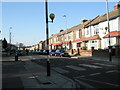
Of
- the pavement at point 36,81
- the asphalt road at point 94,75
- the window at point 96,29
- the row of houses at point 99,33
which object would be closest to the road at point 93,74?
the asphalt road at point 94,75

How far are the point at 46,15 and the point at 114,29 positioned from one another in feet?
79.6

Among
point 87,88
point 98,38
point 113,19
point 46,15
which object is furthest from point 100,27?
point 87,88

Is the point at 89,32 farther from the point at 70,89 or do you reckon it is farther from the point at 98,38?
the point at 70,89

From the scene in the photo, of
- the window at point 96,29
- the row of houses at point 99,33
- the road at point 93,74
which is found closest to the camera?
the road at point 93,74

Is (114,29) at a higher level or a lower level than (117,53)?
higher

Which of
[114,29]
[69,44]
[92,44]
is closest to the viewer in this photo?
[114,29]

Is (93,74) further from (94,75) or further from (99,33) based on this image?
(99,33)

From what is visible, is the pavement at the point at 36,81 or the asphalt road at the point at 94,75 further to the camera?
the asphalt road at the point at 94,75

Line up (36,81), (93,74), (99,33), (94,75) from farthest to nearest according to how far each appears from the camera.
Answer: (99,33) → (93,74) → (94,75) → (36,81)

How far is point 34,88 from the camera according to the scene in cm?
863

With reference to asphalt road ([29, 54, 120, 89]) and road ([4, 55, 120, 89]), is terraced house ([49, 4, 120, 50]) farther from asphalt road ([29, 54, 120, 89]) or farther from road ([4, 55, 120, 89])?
asphalt road ([29, 54, 120, 89])

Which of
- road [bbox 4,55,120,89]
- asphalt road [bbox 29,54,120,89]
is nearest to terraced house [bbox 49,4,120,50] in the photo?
road [bbox 4,55,120,89]

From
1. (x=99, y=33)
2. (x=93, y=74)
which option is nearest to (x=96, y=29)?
(x=99, y=33)

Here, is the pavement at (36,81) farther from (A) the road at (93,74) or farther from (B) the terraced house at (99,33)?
(B) the terraced house at (99,33)
